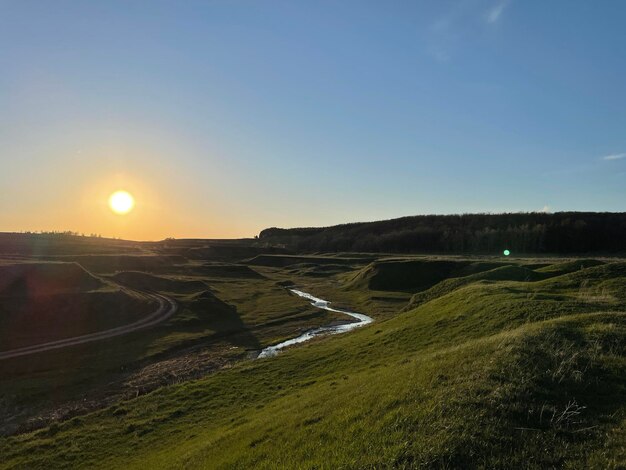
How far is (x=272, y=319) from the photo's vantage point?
72.9 m

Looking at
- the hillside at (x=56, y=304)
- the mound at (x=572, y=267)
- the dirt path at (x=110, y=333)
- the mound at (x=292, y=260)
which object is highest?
the mound at (x=572, y=267)

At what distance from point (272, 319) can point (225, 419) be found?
46.3 m

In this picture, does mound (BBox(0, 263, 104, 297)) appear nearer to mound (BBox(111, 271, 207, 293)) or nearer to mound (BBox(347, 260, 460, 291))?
mound (BBox(111, 271, 207, 293))

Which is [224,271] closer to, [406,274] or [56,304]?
[406,274]

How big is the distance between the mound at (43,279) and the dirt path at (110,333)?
42.6 ft

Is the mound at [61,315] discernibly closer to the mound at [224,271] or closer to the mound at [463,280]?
the mound at [463,280]

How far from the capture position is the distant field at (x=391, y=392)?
12.4m

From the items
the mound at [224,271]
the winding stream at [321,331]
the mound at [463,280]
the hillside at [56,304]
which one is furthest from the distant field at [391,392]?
the mound at [224,271]

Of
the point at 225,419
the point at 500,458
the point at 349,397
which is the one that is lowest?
the point at 225,419

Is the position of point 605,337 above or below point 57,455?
above

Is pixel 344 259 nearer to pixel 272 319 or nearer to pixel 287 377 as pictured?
pixel 272 319

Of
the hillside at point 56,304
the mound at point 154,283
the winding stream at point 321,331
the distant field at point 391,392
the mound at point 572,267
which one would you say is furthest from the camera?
the mound at point 154,283

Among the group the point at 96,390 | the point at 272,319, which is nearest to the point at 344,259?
the point at 272,319

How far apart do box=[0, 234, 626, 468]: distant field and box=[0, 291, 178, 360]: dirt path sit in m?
3.74
